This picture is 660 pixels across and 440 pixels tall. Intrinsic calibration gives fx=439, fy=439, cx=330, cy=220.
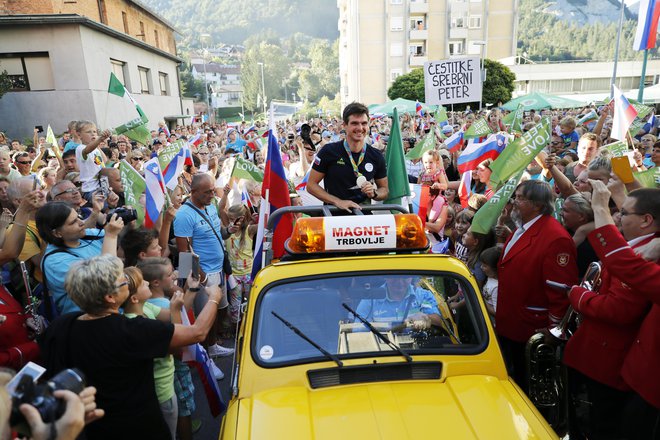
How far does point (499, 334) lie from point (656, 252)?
4.83 feet

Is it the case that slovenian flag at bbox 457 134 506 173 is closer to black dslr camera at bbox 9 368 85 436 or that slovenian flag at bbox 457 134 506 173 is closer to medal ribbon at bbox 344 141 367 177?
medal ribbon at bbox 344 141 367 177

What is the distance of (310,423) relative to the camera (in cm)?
218

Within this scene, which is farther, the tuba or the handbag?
the handbag

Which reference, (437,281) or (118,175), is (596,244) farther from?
(118,175)

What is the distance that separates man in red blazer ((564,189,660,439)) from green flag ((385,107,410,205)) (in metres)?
2.02

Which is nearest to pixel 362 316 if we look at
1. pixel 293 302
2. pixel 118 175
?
pixel 293 302

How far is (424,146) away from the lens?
859 centimetres

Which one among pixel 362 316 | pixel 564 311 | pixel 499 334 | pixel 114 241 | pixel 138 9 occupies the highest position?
pixel 138 9

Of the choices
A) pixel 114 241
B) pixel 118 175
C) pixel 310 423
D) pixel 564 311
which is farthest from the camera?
pixel 118 175

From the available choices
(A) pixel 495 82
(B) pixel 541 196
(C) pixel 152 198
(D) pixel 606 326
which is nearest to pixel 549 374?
(D) pixel 606 326

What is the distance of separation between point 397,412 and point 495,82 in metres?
42.9

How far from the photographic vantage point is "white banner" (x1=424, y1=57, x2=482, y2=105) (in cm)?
1114

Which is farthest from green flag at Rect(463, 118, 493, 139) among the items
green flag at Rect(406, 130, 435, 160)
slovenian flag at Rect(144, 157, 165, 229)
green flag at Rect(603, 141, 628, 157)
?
slovenian flag at Rect(144, 157, 165, 229)

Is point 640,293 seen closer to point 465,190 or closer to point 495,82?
point 465,190
